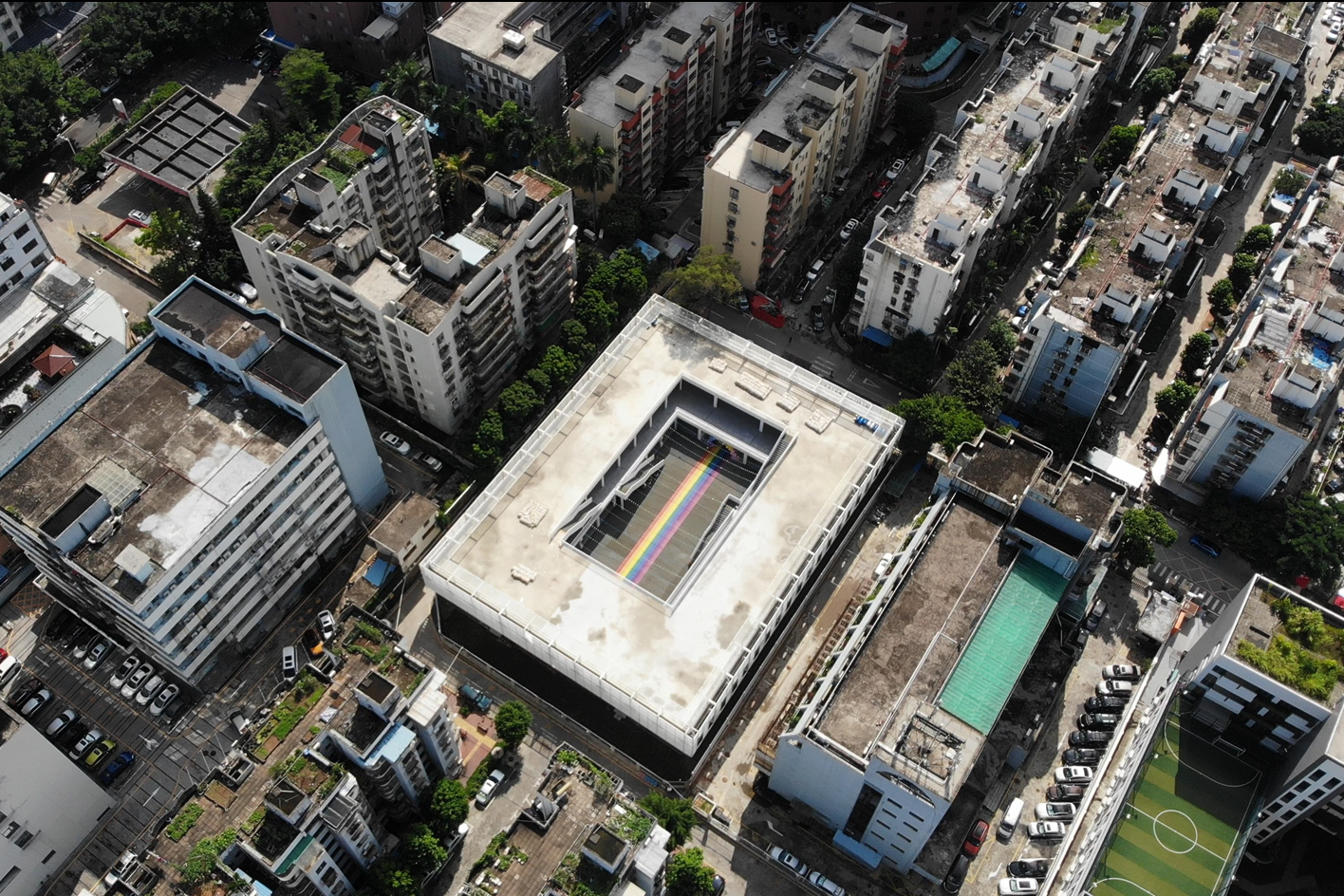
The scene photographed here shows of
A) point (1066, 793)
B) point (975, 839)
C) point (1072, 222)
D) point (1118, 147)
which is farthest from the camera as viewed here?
point (1118, 147)

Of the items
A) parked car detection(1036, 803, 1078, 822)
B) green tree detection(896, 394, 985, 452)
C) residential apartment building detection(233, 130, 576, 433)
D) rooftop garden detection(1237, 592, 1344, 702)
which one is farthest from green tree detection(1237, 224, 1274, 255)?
residential apartment building detection(233, 130, 576, 433)

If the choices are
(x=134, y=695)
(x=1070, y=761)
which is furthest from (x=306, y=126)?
(x=1070, y=761)

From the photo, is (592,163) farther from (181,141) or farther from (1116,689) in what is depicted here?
(1116,689)

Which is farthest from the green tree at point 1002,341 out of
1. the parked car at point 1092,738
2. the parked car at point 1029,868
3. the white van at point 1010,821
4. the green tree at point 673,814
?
the green tree at point 673,814

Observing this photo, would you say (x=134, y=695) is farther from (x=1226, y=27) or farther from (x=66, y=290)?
(x=1226, y=27)

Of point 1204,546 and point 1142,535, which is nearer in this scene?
point 1142,535

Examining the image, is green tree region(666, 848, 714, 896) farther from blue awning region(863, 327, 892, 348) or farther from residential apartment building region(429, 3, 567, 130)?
residential apartment building region(429, 3, 567, 130)

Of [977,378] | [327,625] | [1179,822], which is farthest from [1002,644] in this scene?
[327,625]
